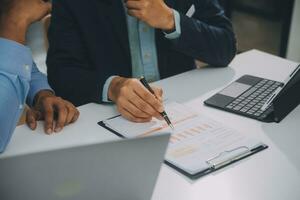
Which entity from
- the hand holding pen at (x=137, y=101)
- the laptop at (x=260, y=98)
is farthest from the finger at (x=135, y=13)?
the laptop at (x=260, y=98)

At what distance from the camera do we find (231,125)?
1090 mm

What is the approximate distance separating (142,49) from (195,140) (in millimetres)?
550

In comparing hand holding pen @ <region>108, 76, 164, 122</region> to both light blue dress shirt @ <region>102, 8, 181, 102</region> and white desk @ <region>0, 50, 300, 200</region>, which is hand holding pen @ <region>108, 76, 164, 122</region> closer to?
white desk @ <region>0, 50, 300, 200</region>

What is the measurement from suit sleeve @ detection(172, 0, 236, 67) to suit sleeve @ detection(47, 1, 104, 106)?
32cm

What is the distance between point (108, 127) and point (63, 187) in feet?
1.68

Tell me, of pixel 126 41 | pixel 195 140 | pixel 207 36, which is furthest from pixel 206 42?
pixel 195 140

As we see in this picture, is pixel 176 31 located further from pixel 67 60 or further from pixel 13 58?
pixel 13 58

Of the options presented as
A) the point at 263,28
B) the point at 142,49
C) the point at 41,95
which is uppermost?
the point at 142,49

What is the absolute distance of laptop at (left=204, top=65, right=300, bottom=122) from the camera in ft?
3.64

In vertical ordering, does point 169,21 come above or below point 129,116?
above

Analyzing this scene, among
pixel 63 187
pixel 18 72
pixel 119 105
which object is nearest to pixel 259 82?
pixel 119 105

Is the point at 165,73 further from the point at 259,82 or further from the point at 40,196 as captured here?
the point at 40,196

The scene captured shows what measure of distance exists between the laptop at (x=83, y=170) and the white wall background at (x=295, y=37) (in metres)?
2.65

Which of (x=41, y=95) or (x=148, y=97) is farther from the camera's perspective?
(x=41, y=95)
